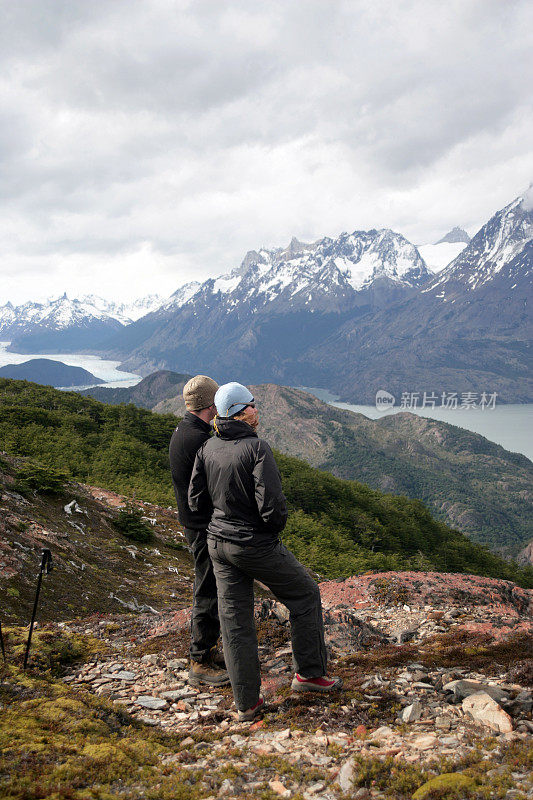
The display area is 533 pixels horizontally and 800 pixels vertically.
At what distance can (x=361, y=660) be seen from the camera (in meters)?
5.57

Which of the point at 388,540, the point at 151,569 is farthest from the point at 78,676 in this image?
the point at 388,540

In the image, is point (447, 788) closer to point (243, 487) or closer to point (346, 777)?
point (346, 777)

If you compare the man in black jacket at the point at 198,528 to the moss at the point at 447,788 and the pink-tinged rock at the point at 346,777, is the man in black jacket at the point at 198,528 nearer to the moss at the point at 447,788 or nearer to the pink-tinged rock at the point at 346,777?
the pink-tinged rock at the point at 346,777

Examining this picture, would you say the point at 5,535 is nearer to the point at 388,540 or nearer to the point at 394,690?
the point at 394,690

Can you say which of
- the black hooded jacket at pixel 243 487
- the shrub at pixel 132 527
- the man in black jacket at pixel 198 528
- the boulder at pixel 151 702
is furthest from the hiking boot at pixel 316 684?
the shrub at pixel 132 527

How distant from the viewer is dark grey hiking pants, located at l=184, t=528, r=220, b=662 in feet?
18.1

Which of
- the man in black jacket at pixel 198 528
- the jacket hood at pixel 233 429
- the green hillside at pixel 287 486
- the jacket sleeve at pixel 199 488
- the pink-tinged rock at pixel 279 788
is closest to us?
the pink-tinged rock at pixel 279 788

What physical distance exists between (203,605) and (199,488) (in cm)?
165

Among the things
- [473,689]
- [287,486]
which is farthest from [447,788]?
[287,486]

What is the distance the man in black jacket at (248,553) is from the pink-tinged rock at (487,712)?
4.29ft

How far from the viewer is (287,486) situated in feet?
103

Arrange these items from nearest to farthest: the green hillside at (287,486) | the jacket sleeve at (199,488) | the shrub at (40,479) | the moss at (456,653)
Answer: the jacket sleeve at (199,488) → the moss at (456,653) → the shrub at (40,479) → the green hillside at (287,486)

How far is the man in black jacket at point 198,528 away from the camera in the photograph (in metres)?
5.49

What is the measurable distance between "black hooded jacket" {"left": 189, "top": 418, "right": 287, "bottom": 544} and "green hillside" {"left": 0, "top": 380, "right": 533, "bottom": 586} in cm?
918
